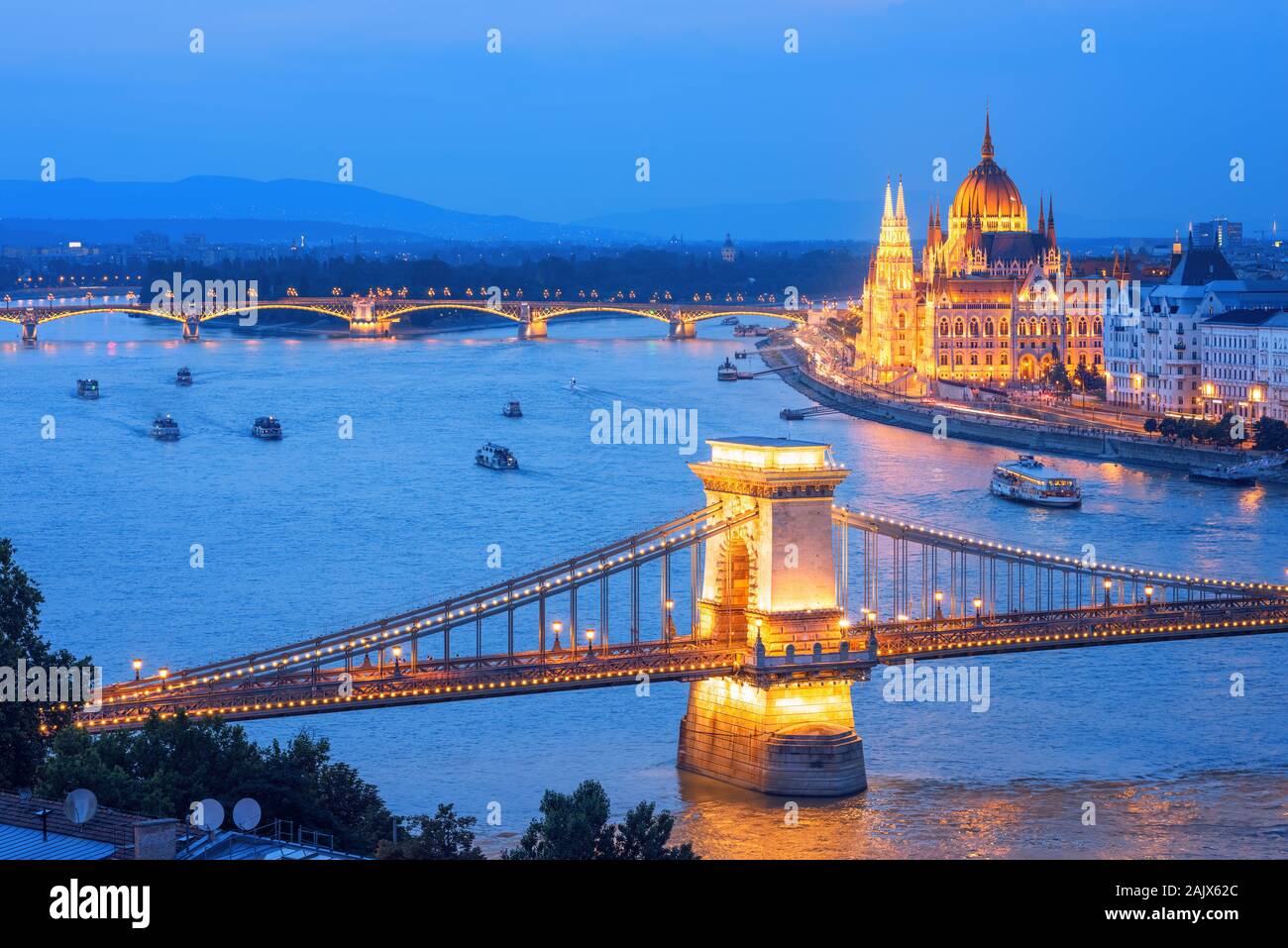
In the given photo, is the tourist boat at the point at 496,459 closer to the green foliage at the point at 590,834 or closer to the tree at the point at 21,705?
the tree at the point at 21,705

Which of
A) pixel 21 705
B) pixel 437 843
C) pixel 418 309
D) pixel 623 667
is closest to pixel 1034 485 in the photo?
pixel 623 667

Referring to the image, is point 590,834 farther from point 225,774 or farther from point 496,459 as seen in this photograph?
point 496,459

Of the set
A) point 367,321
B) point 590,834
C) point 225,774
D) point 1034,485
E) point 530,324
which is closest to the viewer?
point 590,834

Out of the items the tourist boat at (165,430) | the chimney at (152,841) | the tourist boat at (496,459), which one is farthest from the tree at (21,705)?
the tourist boat at (165,430)

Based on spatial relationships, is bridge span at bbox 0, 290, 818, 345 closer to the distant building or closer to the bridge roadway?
the distant building

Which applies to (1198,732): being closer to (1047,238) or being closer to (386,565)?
(386,565)
